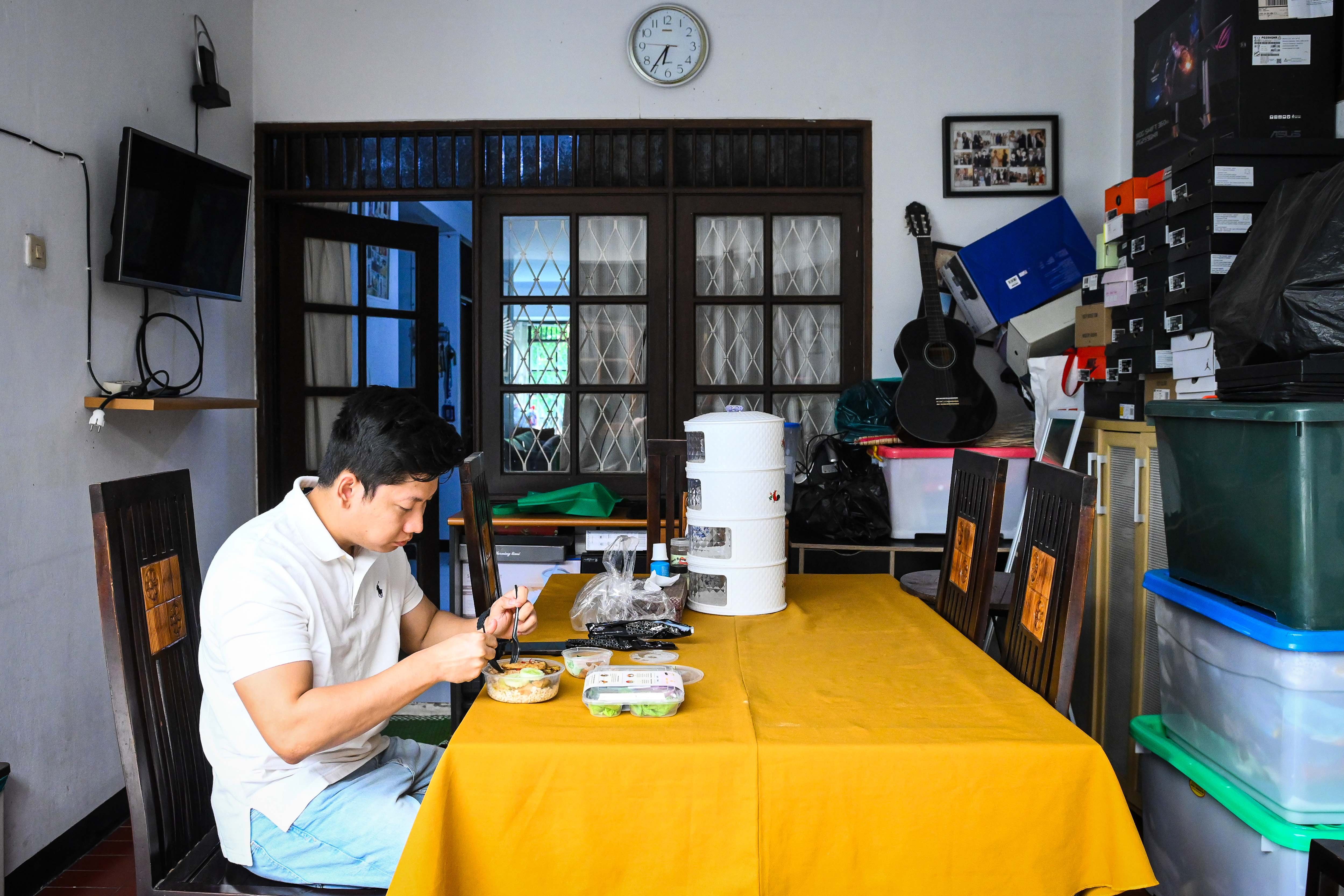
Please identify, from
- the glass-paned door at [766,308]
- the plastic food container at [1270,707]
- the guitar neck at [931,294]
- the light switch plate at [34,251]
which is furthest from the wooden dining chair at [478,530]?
Answer: the guitar neck at [931,294]

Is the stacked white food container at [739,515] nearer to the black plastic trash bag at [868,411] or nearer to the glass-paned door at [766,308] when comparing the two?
the black plastic trash bag at [868,411]

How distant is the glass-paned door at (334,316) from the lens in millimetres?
4023

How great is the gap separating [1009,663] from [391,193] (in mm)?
3108

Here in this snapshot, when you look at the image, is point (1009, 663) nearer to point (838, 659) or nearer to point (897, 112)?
point (838, 659)

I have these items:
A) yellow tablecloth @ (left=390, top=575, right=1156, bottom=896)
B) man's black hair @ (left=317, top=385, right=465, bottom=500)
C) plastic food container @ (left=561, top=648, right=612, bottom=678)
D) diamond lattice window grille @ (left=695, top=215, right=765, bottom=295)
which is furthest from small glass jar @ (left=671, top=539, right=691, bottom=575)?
diamond lattice window grille @ (left=695, top=215, right=765, bottom=295)

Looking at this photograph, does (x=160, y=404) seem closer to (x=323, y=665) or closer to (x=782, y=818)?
(x=323, y=665)

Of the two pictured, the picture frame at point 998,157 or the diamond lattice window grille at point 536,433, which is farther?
the diamond lattice window grille at point 536,433

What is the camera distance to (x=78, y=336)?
108 inches

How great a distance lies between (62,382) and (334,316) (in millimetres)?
1552

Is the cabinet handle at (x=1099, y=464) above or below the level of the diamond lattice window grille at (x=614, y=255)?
below

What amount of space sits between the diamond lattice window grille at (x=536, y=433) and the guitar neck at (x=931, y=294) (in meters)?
1.51

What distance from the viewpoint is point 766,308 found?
3.95 meters

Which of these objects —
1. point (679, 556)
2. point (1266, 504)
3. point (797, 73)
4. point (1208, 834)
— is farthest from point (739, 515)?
point (797, 73)

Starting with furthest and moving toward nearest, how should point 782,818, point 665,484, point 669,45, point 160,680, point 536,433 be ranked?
1. point 536,433
2. point 669,45
3. point 665,484
4. point 160,680
5. point 782,818
